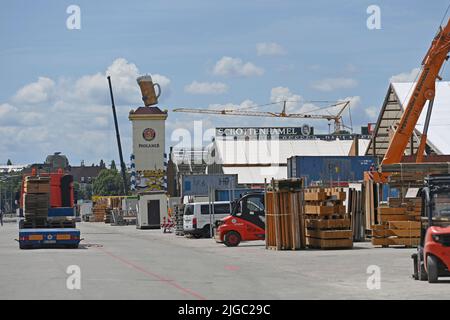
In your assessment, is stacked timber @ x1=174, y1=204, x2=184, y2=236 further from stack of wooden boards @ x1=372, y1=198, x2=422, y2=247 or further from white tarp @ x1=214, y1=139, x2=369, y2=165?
white tarp @ x1=214, y1=139, x2=369, y2=165

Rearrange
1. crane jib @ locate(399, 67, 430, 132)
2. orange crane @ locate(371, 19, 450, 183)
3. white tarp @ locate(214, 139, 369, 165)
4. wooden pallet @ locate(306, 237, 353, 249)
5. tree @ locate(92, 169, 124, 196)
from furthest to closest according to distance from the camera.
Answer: tree @ locate(92, 169, 124, 196) → white tarp @ locate(214, 139, 369, 165) → crane jib @ locate(399, 67, 430, 132) → orange crane @ locate(371, 19, 450, 183) → wooden pallet @ locate(306, 237, 353, 249)

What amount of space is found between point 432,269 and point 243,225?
19139 millimetres

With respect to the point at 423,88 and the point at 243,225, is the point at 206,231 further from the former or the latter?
the point at 423,88

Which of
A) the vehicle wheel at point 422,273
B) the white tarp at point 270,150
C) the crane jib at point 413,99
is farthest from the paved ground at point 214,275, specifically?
the white tarp at point 270,150

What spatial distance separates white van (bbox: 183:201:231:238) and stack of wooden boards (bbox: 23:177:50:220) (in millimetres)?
11118

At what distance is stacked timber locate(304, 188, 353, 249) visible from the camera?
32.1 metres

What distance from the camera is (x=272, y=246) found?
33.2m

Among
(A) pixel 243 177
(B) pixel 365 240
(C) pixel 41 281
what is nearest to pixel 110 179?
(A) pixel 243 177

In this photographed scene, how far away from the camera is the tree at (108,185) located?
188750 mm

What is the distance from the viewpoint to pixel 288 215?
32500 millimetres

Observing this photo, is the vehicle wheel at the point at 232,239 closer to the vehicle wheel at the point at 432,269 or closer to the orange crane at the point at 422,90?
the orange crane at the point at 422,90

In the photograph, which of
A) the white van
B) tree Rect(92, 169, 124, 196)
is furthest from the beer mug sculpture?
the white van

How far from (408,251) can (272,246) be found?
5430mm

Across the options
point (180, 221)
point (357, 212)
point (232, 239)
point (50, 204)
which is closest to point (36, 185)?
point (50, 204)
